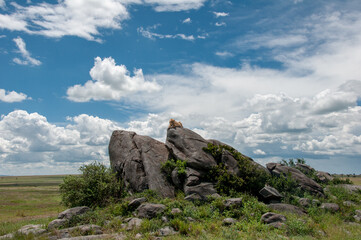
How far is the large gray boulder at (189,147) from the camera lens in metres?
26.9

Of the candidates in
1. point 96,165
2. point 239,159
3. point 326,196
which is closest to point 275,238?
point 239,159

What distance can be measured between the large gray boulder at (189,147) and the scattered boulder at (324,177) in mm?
16899

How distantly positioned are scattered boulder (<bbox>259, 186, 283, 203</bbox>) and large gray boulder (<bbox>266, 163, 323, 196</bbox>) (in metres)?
5.25

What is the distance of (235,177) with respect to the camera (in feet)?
86.0

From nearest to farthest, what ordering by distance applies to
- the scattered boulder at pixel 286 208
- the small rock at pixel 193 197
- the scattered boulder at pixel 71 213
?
the scattered boulder at pixel 71 213 < the scattered boulder at pixel 286 208 < the small rock at pixel 193 197

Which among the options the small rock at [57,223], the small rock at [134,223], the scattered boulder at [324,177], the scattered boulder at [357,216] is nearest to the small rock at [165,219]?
the small rock at [134,223]

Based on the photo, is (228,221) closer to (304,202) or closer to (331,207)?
(304,202)

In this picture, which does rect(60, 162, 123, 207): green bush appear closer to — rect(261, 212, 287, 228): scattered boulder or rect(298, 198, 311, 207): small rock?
rect(261, 212, 287, 228): scattered boulder

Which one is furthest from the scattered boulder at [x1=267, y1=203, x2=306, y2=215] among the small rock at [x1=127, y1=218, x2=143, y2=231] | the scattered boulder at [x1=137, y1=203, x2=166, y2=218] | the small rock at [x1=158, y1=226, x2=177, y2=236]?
→ the small rock at [x1=127, y1=218, x2=143, y2=231]

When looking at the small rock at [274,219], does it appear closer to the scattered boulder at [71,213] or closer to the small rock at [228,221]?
the small rock at [228,221]

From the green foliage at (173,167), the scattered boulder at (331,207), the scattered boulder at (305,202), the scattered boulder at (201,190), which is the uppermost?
the green foliage at (173,167)

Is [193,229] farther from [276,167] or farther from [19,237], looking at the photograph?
[276,167]

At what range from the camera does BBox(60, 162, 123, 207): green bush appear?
25406 mm

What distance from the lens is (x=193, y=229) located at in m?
17.0
